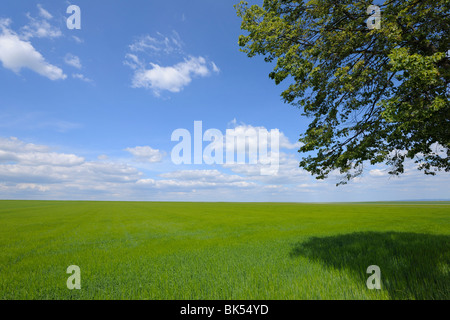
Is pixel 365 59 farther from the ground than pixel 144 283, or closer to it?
farther from the ground

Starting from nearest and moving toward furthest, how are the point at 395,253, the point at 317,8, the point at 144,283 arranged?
the point at 144,283 → the point at 317,8 → the point at 395,253

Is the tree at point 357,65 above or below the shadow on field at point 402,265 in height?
above

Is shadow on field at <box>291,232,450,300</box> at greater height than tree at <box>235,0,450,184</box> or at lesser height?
lesser

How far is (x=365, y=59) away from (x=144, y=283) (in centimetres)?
1215

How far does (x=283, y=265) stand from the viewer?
8273mm

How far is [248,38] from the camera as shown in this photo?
8.91 metres

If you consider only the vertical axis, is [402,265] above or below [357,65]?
below
